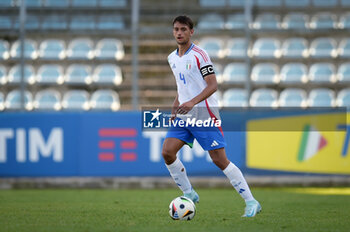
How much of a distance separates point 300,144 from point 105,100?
430 cm

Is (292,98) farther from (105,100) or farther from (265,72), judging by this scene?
(105,100)

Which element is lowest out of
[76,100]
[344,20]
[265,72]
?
[76,100]

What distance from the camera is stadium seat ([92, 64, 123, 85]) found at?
13.3 meters

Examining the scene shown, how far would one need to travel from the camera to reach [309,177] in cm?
1215

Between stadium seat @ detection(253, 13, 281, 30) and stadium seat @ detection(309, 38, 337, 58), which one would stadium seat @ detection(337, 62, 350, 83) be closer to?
stadium seat @ detection(309, 38, 337, 58)

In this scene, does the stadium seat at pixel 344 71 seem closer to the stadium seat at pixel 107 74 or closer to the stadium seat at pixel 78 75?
the stadium seat at pixel 107 74

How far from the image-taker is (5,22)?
1325cm

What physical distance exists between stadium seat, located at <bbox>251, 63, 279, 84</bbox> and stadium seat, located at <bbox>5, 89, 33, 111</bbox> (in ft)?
16.3

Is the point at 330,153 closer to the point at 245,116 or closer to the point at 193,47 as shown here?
the point at 245,116

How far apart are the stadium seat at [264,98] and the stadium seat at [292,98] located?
0.49 feet

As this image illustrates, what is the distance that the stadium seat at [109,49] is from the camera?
13497 mm

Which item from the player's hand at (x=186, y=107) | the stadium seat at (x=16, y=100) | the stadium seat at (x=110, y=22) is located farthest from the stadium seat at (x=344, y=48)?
the player's hand at (x=186, y=107)

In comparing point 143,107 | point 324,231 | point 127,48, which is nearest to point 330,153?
point 143,107

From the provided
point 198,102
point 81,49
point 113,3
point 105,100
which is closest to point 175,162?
point 198,102
